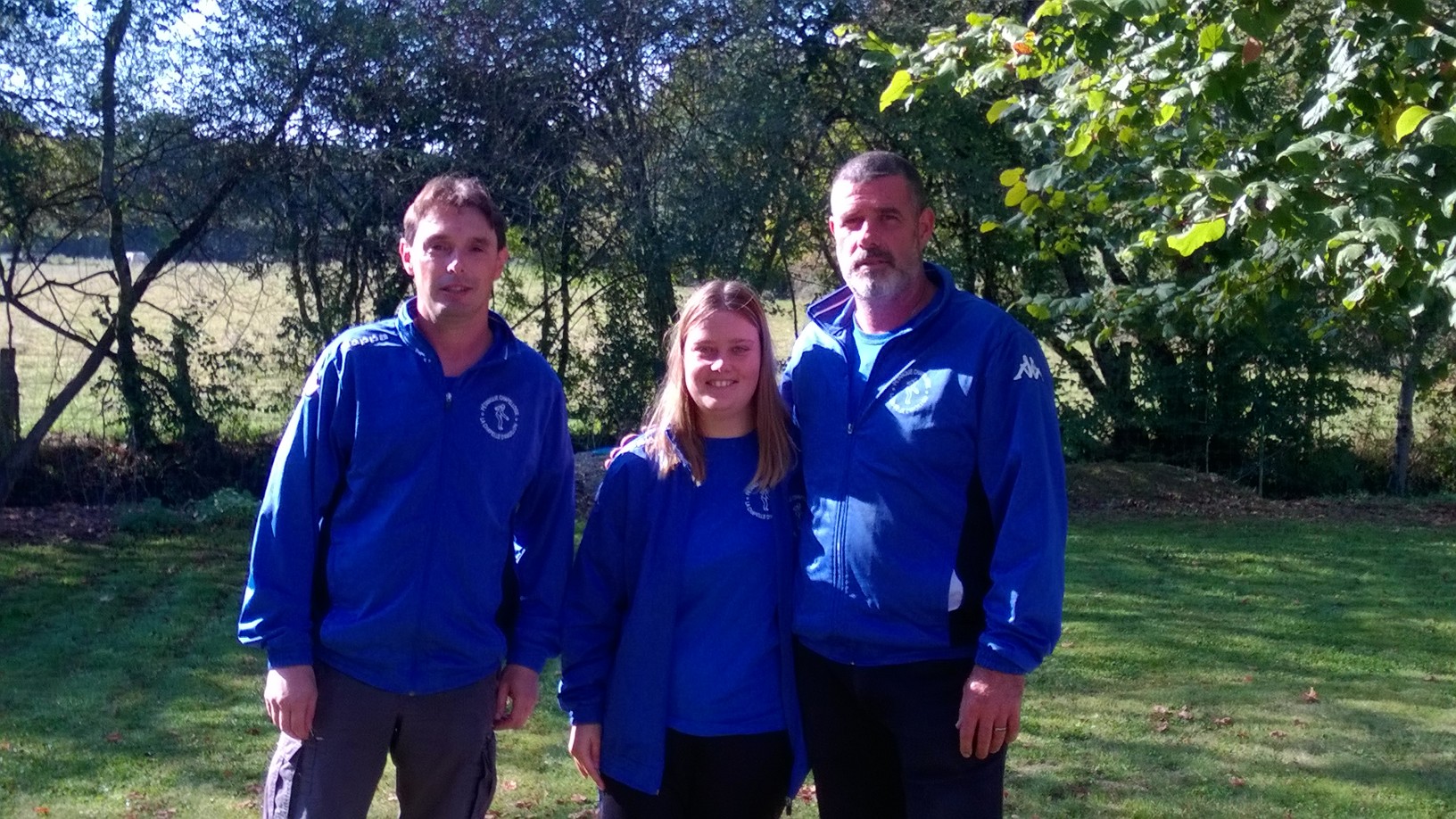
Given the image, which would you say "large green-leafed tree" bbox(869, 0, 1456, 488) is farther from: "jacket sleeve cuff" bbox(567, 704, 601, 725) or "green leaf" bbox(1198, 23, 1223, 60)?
"jacket sleeve cuff" bbox(567, 704, 601, 725)

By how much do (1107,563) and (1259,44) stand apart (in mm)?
5637

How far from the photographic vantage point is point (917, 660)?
289cm

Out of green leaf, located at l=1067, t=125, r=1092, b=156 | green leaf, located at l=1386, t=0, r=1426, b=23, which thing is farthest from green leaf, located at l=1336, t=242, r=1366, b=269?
green leaf, located at l=1067, t=125, r=1092, b=156

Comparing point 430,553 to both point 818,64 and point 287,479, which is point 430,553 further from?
point 818,64

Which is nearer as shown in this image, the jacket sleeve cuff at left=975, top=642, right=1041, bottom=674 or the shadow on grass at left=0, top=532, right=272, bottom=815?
the jacket sleeve cuff at left=975, top=642, right=1041, bottom=674

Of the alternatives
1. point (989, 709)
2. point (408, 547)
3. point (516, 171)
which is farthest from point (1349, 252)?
point (516, 171)

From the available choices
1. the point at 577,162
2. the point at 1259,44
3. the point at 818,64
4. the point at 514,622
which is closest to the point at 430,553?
the point at 514,622

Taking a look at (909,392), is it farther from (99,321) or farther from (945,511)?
(99,321)

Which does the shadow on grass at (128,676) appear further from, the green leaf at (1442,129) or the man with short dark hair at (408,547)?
the green leaf at (1442,129)

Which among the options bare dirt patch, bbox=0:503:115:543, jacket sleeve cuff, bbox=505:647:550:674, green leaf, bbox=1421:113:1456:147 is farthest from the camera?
bare dirt patch, bbox=0:503:115:543

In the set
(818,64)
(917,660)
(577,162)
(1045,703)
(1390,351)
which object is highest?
(818,64)

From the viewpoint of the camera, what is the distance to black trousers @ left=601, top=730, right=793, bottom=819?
2975 mm

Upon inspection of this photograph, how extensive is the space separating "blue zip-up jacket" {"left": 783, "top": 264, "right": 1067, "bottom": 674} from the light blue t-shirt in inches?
3.7

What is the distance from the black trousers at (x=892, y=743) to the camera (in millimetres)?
2861
